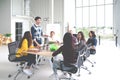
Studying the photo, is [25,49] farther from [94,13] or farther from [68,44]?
[94,13]

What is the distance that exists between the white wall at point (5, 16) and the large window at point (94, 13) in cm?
650

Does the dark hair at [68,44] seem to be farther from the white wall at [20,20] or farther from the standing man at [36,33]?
the white wall at [20,20]

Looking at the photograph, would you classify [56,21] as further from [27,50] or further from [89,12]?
[27,50]

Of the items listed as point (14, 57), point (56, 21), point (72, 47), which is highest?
point (56, 21)

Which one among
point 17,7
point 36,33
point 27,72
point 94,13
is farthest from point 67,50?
point 17,7

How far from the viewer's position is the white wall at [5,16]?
58.6 ft

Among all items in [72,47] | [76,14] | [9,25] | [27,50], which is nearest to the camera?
[72,47]

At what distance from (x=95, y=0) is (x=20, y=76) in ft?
50.6

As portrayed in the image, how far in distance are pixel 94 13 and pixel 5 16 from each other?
26.6 feet

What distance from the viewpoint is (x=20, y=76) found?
17.6 feet

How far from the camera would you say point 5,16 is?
1802 centimetres

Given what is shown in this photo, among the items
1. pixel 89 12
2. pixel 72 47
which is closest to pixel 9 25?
pixel 89 12

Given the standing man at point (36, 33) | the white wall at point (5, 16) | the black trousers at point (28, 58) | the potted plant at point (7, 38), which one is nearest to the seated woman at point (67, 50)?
the black trousers at point (28, 58)

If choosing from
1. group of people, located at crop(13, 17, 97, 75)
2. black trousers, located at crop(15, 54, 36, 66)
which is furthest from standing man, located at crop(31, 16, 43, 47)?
black trousers, located at crop(15, 54, 36, 66)
